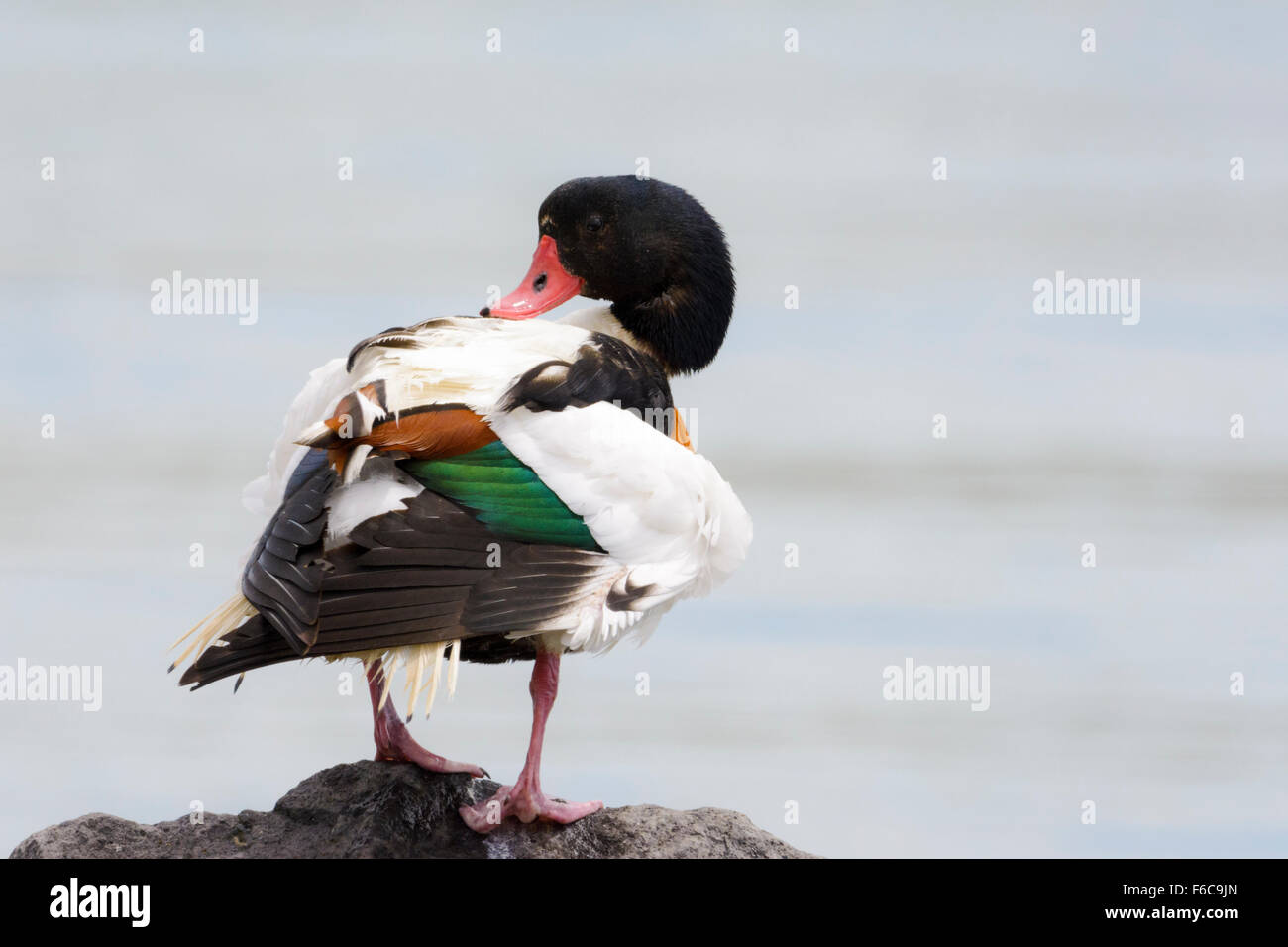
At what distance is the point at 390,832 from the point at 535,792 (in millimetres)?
451

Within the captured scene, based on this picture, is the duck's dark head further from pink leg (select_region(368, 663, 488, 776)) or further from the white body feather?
pink leg (select_region(368, 663, 488, 776))

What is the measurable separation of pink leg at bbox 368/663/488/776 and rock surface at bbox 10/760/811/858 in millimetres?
32

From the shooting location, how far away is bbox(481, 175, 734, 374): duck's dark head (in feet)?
19.4

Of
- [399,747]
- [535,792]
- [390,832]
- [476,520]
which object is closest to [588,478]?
[476,520]

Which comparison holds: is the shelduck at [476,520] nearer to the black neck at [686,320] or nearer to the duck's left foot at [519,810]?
the duck's left foot at [519,810]

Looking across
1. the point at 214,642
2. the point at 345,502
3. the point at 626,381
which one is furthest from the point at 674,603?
the point at 214,642

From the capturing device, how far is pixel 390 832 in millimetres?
5051

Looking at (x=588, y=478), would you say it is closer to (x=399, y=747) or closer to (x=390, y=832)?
(x=399, y=747)

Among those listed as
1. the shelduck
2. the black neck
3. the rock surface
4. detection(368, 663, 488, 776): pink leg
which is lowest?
the rock surface

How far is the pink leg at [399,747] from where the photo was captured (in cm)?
525

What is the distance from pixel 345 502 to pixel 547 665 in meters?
0.82

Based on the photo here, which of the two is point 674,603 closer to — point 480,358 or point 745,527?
point 745,527

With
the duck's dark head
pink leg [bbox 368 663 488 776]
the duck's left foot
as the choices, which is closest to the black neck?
the duck's dark head

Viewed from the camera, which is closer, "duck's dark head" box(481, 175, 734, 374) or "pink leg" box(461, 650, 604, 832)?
"pink leg" box(461, 650, 604, 832)
